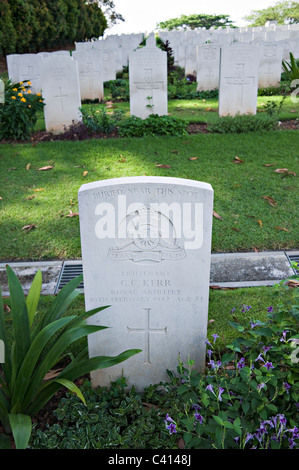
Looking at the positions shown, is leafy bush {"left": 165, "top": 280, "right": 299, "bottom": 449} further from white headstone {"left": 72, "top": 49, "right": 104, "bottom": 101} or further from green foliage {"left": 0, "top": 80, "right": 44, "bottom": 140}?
white headstone {"left": 72, "top": 49, "right": 104, "bottom": 101}

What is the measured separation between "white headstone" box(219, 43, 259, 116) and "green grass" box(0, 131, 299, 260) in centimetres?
136

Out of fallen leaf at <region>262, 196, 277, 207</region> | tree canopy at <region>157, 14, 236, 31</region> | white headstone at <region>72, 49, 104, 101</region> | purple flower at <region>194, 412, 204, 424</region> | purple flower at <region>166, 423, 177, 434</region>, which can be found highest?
tree canopy at <region>157, 14, 236, 31</region>

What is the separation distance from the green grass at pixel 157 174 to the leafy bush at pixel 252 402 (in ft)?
6.20

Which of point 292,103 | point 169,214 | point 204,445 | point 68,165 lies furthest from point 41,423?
point 292,103

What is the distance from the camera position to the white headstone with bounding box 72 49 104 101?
426 inches

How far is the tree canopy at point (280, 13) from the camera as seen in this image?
45.1 meters

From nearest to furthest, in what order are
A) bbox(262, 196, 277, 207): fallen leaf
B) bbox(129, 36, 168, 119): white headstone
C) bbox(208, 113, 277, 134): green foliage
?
bbox(262, 196, 277, 207): fallen leaf
bbox(208, 113, 277, 134): green foliage
bbox(129, 36, 168, 119): white headstone

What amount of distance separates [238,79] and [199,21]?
46.1 m

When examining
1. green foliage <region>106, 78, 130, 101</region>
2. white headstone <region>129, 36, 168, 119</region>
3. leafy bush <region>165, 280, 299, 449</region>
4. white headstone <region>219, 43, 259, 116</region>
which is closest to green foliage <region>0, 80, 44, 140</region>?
white headstone <region>129, 36, 168, 119</region>

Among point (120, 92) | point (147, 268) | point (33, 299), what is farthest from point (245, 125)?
point (33, 299)

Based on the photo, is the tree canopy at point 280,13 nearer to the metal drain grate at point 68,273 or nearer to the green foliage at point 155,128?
the green foliage at point 155,128

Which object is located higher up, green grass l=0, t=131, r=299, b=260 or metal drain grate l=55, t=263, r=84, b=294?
green grass l=0, t=131, r=299, b=260

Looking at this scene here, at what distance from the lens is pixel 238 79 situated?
8.26 metres

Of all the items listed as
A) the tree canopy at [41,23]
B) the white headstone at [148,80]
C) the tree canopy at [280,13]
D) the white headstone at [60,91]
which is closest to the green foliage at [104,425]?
the white headstone at [60,91]
